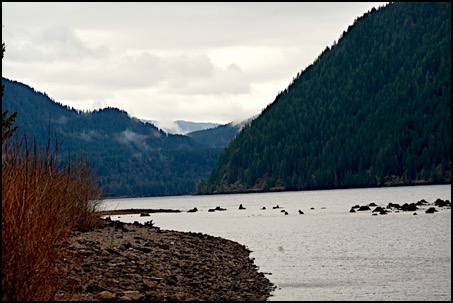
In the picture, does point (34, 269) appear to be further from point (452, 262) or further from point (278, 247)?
point (278, 247)

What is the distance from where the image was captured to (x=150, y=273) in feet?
77.4

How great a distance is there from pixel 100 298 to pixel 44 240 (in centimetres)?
392

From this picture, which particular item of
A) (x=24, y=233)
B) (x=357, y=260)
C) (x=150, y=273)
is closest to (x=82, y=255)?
(x=150, y=273)

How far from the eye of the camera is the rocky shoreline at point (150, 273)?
61.9 feet

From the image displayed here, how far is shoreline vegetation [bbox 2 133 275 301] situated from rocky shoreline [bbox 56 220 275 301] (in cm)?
4

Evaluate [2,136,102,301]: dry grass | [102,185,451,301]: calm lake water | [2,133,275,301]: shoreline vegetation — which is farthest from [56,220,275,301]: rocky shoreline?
[2,136,102,301]: dry grass

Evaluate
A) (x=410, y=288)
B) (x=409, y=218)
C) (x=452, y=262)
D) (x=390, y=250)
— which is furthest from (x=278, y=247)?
(x=409, y=218)

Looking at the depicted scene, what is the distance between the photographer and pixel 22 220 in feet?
44.8

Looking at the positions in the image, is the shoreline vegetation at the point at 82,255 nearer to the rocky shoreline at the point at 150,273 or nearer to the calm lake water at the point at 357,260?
the rocky shoreline at the point at 150,273

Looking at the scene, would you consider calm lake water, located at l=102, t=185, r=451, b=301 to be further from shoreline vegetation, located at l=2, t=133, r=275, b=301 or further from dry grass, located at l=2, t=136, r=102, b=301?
dry grass, located at l=2, t=136, r=102, b=301

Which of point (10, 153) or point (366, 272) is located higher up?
point (10, 153)

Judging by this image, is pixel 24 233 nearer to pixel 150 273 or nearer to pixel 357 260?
pixel 150 273

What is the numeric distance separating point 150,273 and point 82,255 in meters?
2.28

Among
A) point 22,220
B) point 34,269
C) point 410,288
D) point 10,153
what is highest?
point 10,153
